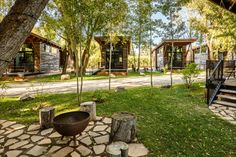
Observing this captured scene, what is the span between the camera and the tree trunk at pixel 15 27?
1798 millimetres

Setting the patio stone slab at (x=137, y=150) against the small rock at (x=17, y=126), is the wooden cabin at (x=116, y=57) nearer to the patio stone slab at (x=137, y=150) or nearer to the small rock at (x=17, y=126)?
the small rock at (x=17, y=126)

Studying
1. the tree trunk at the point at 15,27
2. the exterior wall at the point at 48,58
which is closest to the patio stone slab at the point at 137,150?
the tree trunk at the point at 15,27

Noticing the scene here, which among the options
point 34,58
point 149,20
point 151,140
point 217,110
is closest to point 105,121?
point 151,140

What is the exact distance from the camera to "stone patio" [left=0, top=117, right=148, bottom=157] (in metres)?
4.41

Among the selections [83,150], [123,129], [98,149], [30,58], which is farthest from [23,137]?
[30,58]

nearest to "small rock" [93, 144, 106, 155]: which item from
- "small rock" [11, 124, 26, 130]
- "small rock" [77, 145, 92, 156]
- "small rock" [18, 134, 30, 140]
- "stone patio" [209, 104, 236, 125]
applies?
"small rock" [77, 145, 92, 156]

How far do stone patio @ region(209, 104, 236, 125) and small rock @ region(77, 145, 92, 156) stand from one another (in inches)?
181

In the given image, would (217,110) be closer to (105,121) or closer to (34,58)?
(105,121)

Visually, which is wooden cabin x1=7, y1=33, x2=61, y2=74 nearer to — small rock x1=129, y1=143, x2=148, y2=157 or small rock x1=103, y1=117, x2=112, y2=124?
small rock x1=103, y1=117, x2=112, y2=124

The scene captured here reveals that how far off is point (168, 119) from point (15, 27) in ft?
17.5

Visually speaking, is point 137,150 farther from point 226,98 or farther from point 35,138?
point 226,98

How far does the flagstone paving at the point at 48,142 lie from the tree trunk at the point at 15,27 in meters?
3.08

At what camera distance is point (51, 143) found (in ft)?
→ 15.9

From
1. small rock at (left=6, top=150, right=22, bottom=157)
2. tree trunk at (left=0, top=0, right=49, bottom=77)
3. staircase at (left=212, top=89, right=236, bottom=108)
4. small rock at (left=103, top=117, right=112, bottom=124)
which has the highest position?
tree trunk at (left=0, top=0, right=49, bottom=77)
